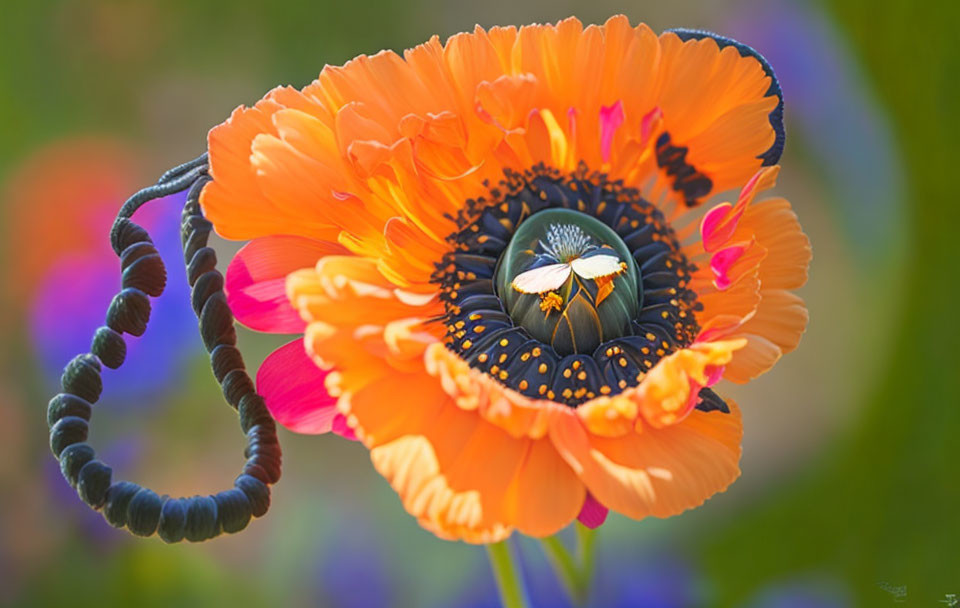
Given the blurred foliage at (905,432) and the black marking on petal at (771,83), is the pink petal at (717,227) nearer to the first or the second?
the black marking on petal at (771,83)

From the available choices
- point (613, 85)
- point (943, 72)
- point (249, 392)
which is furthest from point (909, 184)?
point (249, 392)

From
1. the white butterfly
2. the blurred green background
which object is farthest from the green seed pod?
the blurred green background

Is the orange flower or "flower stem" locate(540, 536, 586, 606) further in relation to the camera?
"flower stem" locate(540, 536, 586, 606)

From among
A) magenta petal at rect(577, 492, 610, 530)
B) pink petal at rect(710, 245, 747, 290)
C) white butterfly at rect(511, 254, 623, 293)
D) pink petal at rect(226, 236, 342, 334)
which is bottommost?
magenta petal at rect(577, 492, 610, 530)

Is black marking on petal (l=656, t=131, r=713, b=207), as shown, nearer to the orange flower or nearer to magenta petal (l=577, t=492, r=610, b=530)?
the orange flower

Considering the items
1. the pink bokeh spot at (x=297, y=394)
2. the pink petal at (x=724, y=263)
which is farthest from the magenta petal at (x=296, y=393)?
the pink petal at (x=724, y=263)

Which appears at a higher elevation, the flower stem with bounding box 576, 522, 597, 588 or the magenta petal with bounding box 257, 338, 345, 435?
the magenta petal with bounding box 257, 338, 345, 435
